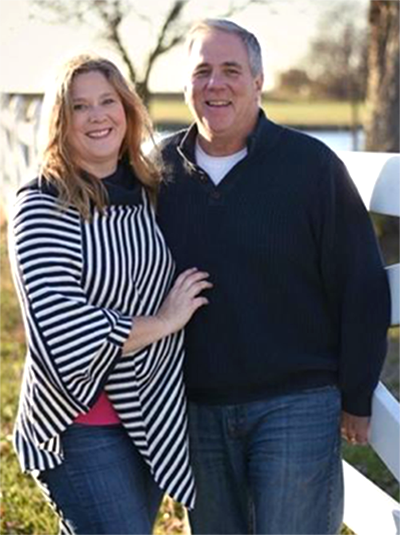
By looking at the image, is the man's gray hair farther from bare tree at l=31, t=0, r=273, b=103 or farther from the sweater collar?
bare tree at l=31, t=0, r=273, b=103

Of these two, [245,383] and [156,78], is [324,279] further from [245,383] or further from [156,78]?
[156,78]

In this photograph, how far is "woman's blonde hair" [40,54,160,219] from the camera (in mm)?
3109

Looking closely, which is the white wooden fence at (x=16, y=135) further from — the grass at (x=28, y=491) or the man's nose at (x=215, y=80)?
the man's nose at (x=215, y=80)

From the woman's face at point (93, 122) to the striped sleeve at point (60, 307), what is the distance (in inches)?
7.7

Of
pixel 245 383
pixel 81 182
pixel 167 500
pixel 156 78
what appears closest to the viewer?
→ pixel 81 182

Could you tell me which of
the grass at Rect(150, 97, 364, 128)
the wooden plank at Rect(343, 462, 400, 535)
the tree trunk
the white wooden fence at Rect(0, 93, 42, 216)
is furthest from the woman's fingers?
the grass at Rect(150, 97, 364, 128)

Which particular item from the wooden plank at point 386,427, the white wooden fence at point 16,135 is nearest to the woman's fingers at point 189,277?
the wooden plank at point 386,427

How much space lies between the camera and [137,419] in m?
3.20

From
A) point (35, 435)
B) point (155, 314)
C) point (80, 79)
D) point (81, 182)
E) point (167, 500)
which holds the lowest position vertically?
point (167, 500)

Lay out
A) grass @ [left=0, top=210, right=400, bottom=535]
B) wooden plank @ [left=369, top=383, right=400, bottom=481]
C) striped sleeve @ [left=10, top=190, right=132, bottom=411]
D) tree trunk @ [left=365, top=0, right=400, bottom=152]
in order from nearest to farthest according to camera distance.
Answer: striped sleeve @ [left=10, top=190, right=132, bottom=411] < wooden plank @ [left=369, top=383, right=400, bottom=481] < grass @ [left=0, top=210, right=400, bottom=535] < tree trunk @ [left=365, top=0, right=400, bottom=152]

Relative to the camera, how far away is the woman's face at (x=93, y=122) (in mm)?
3182

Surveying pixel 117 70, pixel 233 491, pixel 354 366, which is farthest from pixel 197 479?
pixel 117 70

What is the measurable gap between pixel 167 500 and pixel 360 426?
1.92 m

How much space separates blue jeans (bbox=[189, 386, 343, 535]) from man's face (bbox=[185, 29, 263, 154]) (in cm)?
76
